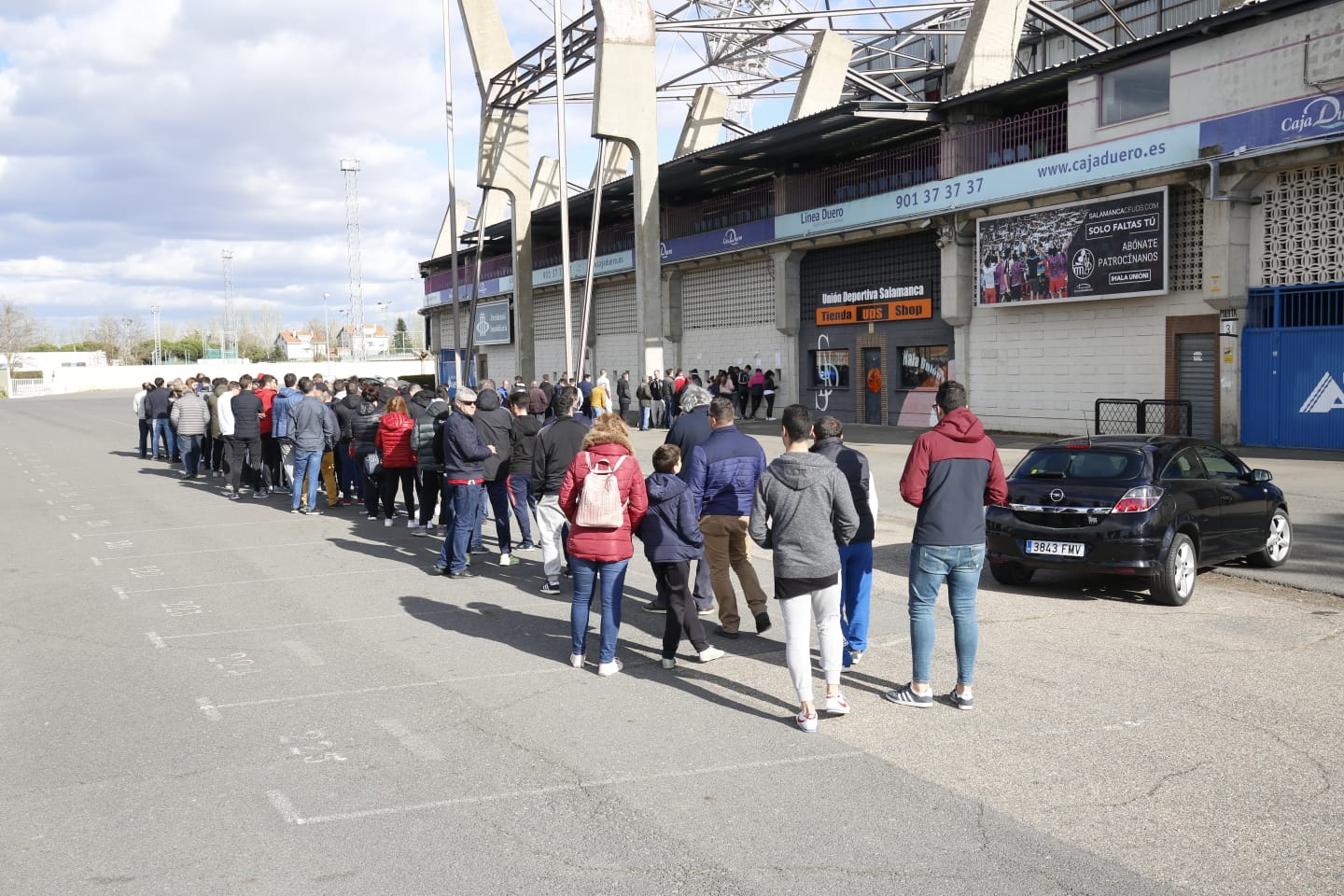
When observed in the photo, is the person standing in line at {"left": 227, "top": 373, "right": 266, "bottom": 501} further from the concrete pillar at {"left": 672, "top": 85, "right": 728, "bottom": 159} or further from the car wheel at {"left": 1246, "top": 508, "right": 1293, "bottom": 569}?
the concrete pillar at {"left": 672, "top": 85, "right": 728, "bottom": 159}

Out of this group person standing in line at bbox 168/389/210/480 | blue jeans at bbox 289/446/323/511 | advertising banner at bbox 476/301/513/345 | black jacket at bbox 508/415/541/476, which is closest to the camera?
black jacket at bbox 508/415/541/476

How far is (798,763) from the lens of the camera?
5652 millimetres

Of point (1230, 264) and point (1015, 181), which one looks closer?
point (1230, 264)

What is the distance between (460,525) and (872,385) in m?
21.2

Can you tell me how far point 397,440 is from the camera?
14.0 m

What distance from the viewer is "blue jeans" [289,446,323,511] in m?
15.8

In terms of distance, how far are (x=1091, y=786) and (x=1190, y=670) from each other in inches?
99.1

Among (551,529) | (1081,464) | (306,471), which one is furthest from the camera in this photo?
(306,471)

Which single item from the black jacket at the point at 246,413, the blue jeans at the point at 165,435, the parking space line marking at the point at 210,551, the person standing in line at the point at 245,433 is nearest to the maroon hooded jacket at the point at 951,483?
the parking space line marking at the point at 210,551

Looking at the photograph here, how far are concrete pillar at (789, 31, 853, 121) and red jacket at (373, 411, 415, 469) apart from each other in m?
20.3

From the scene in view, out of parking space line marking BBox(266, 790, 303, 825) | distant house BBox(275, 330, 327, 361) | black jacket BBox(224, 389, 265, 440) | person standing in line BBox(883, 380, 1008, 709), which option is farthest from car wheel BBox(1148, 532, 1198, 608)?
distant house BBox(275, 330, 327, 361)

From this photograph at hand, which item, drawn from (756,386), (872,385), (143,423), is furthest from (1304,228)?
(143,423)

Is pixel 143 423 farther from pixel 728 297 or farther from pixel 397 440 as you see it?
pixel 728 297

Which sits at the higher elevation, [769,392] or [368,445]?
[769,392]
